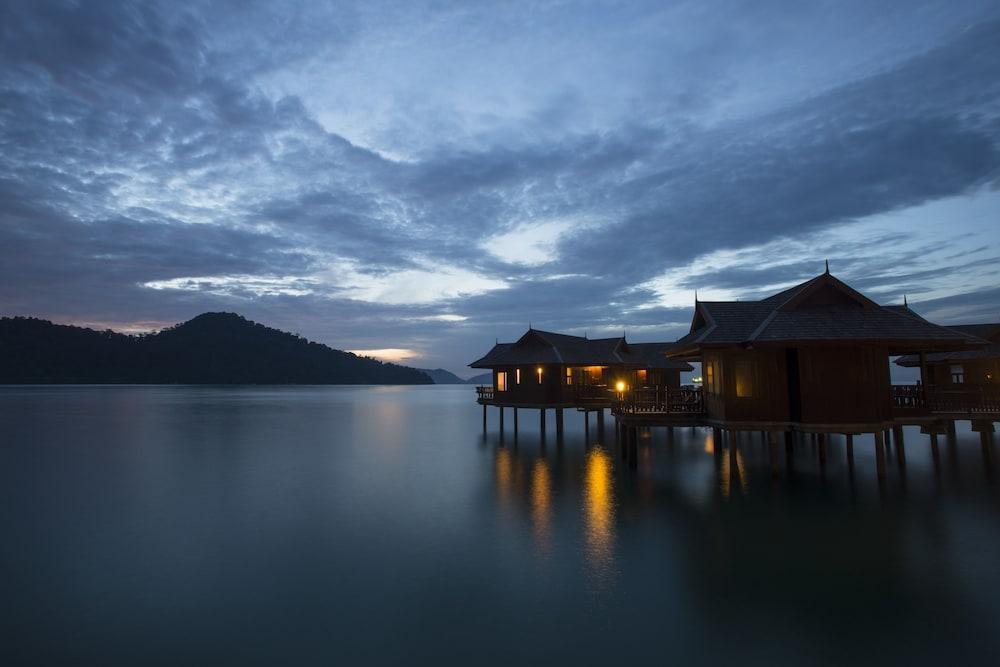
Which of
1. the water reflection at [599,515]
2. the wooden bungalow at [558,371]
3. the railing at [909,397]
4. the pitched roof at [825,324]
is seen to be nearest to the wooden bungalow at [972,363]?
the railing at [909,397]

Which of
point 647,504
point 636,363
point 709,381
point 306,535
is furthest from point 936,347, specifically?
point 306,535

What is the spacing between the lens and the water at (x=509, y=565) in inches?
395

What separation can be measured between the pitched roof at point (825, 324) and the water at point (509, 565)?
6.09 meters

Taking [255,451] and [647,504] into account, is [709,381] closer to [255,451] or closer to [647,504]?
[647,504]

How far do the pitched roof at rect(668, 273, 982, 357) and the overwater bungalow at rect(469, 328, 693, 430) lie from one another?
44.2 ft

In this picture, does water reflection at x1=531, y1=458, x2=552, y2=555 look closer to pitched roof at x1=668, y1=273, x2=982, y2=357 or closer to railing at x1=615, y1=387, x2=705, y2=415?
railing at x1=615, y1=387, x2=705, y2=415

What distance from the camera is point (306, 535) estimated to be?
17.6m

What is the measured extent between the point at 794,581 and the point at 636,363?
3186 centimetres

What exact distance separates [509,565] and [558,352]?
26.3 m

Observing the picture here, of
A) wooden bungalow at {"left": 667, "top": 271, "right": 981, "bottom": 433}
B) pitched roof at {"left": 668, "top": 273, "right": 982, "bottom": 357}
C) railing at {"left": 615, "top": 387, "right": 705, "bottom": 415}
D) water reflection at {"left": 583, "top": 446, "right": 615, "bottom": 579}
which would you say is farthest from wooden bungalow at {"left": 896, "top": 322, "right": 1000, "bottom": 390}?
water reflection at {"left": 583, "top": 446, "right": 615, "bottom": 579}

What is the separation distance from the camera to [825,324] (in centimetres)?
2058

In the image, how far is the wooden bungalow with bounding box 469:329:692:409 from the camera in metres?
39.2

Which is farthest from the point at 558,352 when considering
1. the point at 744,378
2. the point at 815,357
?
the point at 815,357

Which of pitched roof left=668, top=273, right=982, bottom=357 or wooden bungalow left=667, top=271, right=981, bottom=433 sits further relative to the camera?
wooden bungalow left=667, top=271, right=981, bottom=433
